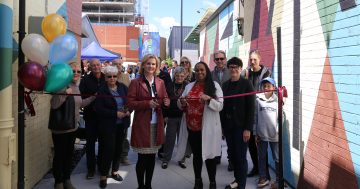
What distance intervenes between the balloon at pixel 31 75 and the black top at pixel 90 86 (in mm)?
2034

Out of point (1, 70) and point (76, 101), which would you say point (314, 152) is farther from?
point (1, 70)

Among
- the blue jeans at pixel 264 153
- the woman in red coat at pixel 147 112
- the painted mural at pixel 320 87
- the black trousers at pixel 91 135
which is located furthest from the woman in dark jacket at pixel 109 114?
the painted mural at pixel 320 87

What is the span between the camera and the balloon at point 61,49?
11.7 feet

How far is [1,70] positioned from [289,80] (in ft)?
13.5

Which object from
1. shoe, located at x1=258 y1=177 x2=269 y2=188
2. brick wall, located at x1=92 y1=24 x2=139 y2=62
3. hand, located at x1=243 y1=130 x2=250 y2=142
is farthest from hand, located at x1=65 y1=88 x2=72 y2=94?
brick wall, located at x1=92 y1=24 x2=139 y2=62

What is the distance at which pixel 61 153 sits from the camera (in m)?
4.59

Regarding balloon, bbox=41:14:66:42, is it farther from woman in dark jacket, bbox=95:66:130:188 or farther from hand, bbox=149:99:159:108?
woman in dark jacket, bbox=95:66:130:188

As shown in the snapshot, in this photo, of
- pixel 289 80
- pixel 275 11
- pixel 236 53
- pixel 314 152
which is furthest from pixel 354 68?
pixel 236 53

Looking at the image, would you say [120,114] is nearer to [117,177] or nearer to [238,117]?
[117,177]

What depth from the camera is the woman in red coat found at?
4.44 metres

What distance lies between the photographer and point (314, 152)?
4777 mm

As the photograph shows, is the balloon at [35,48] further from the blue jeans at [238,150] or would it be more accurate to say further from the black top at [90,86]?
the blue jeans at [238,150]

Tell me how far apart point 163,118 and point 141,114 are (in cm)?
50

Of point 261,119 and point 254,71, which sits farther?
point 254,71
